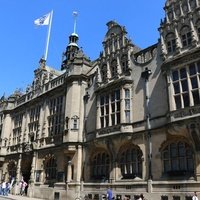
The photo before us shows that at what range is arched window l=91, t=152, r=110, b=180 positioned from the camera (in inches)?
1028

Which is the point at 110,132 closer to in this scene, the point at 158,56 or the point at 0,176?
the point at 158,56

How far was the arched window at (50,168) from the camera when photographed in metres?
31.7

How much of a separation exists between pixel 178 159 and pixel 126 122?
19.0 feet

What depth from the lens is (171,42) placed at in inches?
930

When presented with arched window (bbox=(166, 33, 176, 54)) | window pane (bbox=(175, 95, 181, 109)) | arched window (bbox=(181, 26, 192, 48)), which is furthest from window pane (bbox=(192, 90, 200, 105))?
arched window (bbox=(166, 33, 176, 54))

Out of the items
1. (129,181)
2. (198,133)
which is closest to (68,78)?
(129,181)

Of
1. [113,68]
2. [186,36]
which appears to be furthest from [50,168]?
[186,36]

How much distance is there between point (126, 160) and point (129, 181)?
208 cm

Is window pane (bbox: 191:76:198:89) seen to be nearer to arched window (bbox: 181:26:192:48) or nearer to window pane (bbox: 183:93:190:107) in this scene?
window pane (bbox: 183:93:190:107)

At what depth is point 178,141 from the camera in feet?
69.5

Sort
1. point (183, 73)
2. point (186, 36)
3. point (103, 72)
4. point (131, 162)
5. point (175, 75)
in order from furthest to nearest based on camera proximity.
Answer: point (103, 72) < point (131, 162) < point (186, 36) < point (175, 75) < point (183, 73)

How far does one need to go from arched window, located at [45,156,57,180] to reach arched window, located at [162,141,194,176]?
14777 millimetres

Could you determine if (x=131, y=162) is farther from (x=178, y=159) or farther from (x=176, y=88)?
(x=176, y=88)

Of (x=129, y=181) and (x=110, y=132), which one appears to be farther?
(x=110, y=132)
